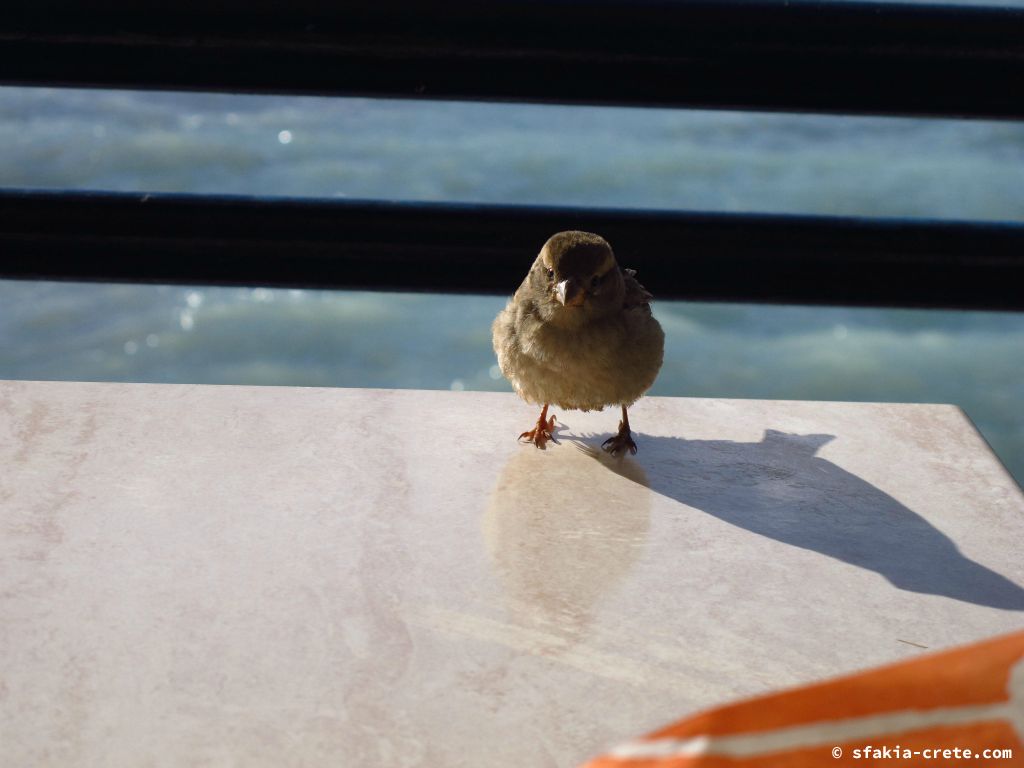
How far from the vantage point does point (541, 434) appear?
143 centimetres

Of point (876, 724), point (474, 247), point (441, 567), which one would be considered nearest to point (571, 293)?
point (474, 247)

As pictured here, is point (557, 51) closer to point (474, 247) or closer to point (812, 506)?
point (474, 247)

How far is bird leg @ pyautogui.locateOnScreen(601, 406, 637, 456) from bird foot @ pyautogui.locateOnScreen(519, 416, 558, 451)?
6 cm

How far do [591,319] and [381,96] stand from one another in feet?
2.01

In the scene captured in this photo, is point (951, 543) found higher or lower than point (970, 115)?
lower

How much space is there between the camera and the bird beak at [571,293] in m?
1.63

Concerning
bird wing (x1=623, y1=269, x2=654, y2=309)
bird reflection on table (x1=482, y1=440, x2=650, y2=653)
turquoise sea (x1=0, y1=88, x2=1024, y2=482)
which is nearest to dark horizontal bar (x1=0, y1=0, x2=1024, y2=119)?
bird wing (x1=623, y1=269, x2=654, y2=309)

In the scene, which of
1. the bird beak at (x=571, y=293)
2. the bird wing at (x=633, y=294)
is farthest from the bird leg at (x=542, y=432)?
the bird wing at (x=633, y=294)

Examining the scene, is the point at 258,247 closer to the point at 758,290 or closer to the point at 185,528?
the point at 758,290

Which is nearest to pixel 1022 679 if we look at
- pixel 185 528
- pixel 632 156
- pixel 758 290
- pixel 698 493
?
pixel 698 493

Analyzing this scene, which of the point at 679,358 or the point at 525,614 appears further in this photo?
the point at 679,358

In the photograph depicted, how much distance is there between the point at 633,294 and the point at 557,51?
444 mm

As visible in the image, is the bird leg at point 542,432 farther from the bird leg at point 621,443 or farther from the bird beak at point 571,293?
the bird beak at point 571,293

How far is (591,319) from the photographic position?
167 centimetres
